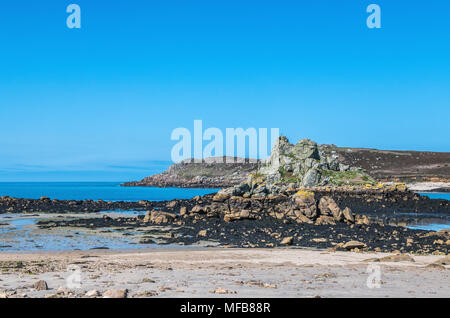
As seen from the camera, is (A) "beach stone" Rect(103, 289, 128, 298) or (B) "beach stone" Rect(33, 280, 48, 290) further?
(B) "beach stone" Rect(33, 280, 48, 290)

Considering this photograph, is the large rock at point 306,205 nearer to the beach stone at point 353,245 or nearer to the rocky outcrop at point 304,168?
the beach stone at point 353,245

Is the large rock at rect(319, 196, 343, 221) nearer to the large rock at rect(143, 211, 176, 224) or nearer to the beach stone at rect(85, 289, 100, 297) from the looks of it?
the large rock at rect(143, 211, 176, 224)

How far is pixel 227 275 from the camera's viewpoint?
1321cm

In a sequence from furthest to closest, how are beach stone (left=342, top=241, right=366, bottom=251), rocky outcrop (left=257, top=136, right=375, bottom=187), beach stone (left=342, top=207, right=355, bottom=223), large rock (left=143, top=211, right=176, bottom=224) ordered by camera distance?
1. rocky outcrop (left=257, top=136, right=375, bottom=187)
2. large rock (left=143, top=211, right=176, bottom=224)
3. beach stone (left=342, top=207, right=355, bottom=223)
4. beach stone (left=342, top=241, right=366, bottom=251)

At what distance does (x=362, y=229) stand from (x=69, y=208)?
116ft

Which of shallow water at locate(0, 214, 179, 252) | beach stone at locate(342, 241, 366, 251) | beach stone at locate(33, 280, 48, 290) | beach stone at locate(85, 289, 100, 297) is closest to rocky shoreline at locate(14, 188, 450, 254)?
beach stone at locate(342, 241, 366, 251)

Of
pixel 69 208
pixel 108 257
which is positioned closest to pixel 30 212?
pixel 69 208

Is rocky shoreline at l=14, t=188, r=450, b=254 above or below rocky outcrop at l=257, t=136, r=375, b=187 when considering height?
below

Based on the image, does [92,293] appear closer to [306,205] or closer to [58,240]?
[58,240]

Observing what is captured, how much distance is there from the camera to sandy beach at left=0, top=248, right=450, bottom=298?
10.2 m

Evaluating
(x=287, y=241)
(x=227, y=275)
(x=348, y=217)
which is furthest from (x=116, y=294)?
(x=348, y=217)

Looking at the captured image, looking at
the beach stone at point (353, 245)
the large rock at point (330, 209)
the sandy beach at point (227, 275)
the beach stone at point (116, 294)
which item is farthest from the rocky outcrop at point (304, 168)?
the beach stone at point (116, 294)

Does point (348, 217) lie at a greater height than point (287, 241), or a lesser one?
greater

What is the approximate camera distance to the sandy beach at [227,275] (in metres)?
10.2
